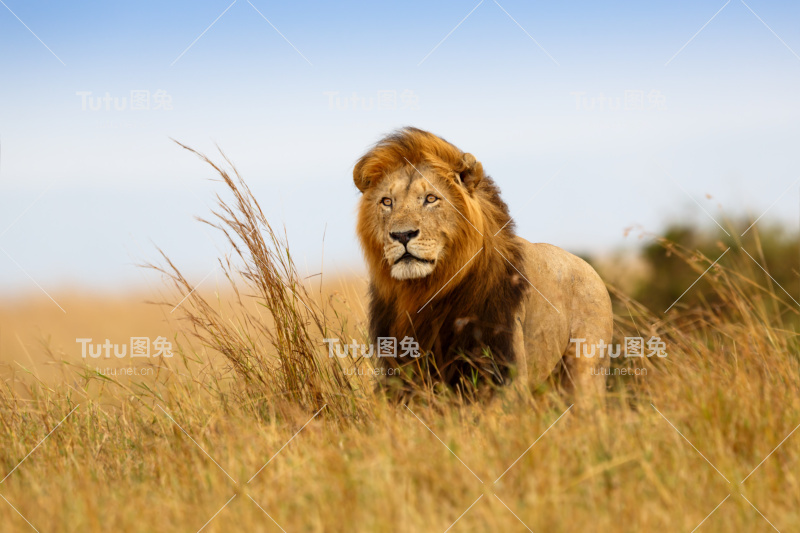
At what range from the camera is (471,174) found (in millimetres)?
5523

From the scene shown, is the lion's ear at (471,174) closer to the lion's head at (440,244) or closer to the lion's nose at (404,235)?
the lion's head at (440,244)

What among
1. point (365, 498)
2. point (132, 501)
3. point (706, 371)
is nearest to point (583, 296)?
point (706, 371)

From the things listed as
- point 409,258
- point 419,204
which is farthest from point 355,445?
point 419,204

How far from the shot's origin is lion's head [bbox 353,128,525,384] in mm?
5219

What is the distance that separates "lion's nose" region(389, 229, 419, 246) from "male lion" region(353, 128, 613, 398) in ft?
0.05

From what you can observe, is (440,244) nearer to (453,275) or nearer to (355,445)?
(453,275)

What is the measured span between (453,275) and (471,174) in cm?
76

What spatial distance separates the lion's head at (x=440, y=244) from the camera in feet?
17.1

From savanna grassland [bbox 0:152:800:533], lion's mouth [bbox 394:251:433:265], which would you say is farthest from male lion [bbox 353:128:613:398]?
savanna grassland [bbox 0:152:800:533]

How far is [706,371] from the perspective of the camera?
4.50m

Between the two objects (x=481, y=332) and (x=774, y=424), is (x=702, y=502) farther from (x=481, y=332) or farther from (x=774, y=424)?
(x=481, y=332)

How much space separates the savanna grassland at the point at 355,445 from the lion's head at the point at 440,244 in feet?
1.82

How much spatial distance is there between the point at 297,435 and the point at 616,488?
1.72 metres

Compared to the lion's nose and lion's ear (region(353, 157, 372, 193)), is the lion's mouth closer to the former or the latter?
the lion's nose
